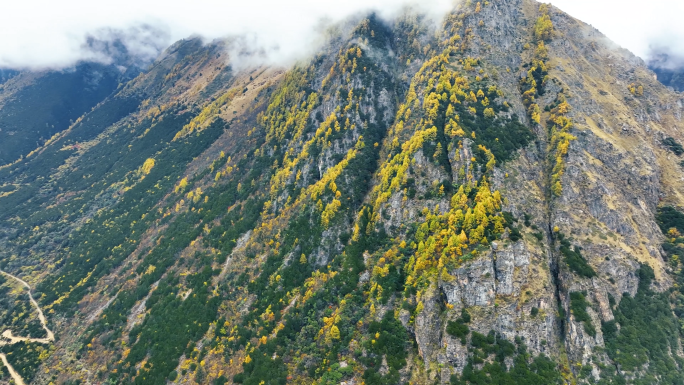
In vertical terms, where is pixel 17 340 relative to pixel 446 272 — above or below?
below

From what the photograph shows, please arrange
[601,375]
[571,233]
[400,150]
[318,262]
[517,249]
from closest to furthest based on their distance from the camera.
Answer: [601,375] → [517,249] → [571,233] → [318,262] → [400,150]

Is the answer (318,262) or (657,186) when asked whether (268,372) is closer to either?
(318,262)

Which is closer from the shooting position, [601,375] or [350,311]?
[601,375]

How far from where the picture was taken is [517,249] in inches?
4934

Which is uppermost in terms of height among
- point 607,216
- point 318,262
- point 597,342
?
point 607,216

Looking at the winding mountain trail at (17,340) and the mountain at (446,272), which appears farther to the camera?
the winding mountain trail at (17,340)

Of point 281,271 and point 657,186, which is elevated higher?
point 657,186

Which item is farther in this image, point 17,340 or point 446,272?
point 17,340

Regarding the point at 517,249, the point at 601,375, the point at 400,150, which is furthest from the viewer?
the point at 400,150

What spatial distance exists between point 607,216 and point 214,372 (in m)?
169

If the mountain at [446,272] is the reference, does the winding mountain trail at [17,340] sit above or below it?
below

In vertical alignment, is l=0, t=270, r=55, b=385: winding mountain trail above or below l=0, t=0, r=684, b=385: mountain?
Result: below

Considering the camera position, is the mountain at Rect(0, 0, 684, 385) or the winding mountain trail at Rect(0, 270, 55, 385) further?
the winding mountain trail at Rect(0, 270, 55, 385)

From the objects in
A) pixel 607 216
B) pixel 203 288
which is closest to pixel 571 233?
pixel 607 216
